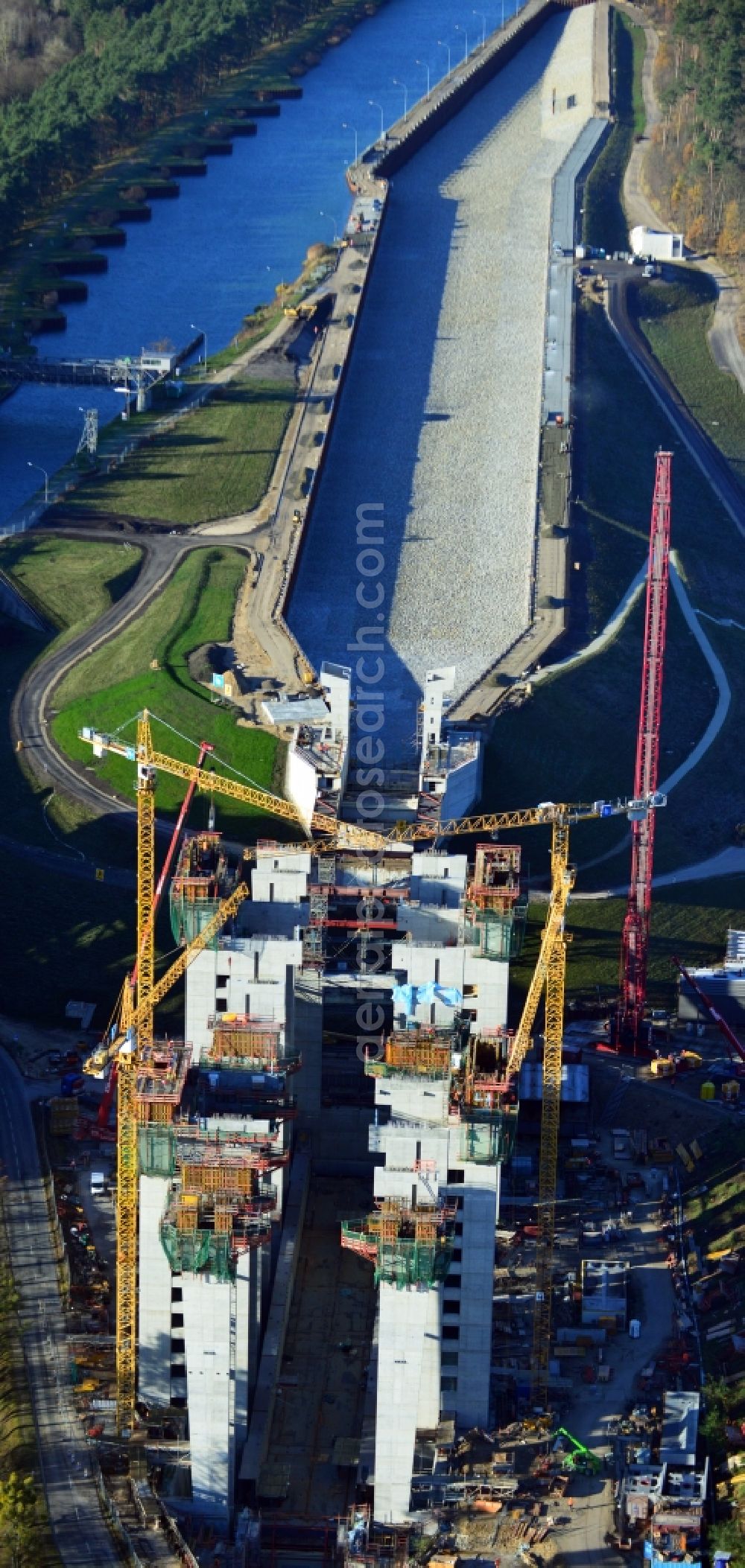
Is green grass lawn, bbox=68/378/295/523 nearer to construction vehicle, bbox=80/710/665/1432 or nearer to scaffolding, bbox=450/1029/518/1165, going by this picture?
construction vehicle, bbox=80/710/665/1432

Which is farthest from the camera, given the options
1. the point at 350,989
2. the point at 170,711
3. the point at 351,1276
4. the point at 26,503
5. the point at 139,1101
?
the point at 26,503

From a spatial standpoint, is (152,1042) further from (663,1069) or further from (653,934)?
(653,934)

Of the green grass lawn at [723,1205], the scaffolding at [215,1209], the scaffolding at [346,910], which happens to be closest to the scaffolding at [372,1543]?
the scaffolding at [215,1209]

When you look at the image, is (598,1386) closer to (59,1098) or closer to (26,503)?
(59,1098)

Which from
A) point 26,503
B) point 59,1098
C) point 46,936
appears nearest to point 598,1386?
point 59,1098

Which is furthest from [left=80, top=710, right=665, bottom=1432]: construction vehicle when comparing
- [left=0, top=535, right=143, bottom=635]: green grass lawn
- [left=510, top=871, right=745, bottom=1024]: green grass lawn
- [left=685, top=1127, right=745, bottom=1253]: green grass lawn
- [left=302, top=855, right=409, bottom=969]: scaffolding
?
[left=0, top=535, right=143, bottom=635]: green grass lawn

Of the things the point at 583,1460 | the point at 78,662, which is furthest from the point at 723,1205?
the point at 78,662

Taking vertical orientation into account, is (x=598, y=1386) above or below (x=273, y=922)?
below

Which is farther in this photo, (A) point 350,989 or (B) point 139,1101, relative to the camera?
(A) point 350,989
